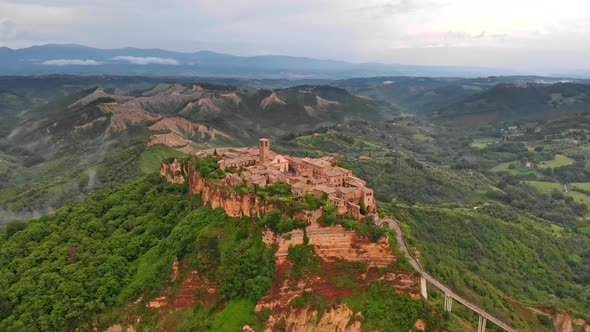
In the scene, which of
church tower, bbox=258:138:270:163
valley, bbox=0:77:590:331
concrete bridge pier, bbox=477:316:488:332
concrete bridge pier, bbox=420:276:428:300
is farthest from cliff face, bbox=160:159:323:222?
concrete bridge pier, bbox=477:316:488:332

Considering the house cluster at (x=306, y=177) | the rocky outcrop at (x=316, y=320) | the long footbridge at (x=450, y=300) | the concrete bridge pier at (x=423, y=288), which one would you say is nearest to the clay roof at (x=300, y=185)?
the house cluster at (x=306, y=177)

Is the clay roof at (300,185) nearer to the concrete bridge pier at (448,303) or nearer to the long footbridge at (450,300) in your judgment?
the long footbridge at (450,300)

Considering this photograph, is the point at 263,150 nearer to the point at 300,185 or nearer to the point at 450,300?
the point at 300,185

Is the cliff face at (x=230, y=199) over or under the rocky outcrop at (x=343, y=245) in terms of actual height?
over

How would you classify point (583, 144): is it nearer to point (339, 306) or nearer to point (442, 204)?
point (442, 204)

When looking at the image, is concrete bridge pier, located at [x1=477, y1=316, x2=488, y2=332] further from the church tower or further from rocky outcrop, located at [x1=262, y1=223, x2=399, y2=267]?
the church tower

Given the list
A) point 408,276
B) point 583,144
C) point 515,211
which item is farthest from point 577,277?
point 583,144

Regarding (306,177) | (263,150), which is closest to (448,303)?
(306,177)
